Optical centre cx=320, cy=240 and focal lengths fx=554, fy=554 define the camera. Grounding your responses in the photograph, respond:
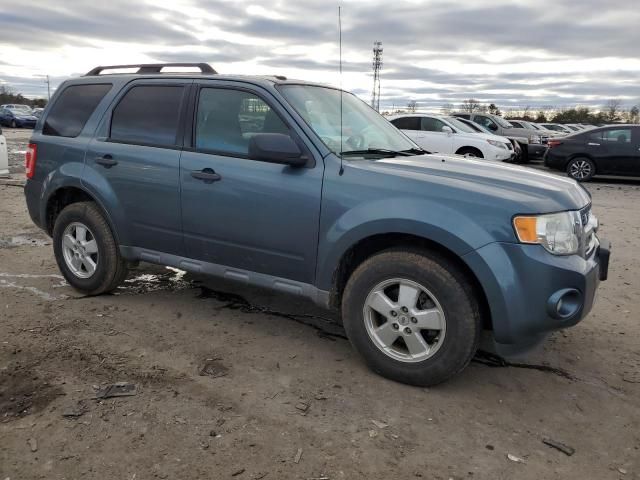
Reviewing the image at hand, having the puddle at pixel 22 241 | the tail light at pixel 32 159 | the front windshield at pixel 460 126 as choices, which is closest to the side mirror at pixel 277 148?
the tail light at pixel 32 159

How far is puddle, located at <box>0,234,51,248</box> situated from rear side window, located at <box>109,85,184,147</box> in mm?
2822

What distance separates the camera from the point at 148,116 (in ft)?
A: 14.1

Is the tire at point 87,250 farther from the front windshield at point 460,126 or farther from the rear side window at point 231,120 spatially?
the front windshield at point 460,126

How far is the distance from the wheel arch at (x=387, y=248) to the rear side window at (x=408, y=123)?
11.4 metres

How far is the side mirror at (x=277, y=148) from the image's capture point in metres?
3.43

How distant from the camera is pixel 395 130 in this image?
15.3 ft

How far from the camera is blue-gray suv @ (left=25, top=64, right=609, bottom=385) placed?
303cm

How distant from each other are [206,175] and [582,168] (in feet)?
42.2

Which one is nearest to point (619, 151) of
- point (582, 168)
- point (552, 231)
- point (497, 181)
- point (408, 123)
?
point (582, 168)

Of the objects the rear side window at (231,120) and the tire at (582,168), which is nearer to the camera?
the rear side window at (231,120)

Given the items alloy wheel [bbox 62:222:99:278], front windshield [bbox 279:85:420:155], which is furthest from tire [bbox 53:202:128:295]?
→ front windshield [bbox 279:85:420:155]

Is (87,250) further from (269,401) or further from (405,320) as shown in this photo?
(405,320)

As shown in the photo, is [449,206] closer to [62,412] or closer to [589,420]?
[589,420]

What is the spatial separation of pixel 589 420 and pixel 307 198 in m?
2.05
